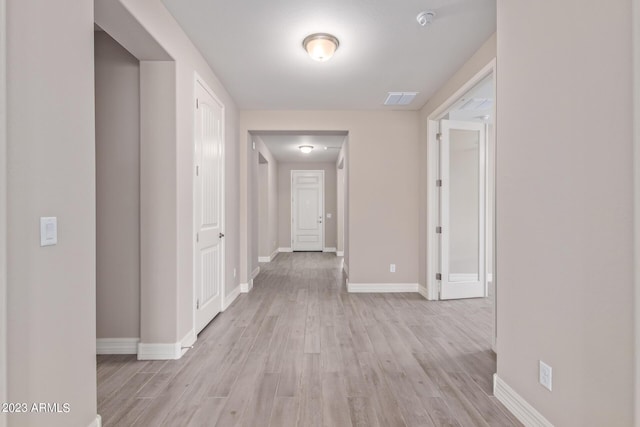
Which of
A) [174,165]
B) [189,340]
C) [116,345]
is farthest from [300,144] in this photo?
[116,345]

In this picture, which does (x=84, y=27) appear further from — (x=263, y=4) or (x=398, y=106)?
(x=398, y=106)

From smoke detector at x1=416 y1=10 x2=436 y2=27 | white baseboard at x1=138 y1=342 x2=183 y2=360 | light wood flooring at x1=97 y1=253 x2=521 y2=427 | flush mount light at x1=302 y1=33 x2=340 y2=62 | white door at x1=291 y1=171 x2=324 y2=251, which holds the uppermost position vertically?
smoke detector at x1=416 y1=10 x2=436 y2=27

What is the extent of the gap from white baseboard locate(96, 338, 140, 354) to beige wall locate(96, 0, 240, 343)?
23 cm

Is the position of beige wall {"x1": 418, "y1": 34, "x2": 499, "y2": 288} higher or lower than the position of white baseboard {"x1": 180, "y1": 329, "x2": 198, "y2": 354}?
higher

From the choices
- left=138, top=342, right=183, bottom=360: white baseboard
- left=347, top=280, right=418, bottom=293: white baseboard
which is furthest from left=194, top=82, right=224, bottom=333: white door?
left=347, top=280, right=418, bottom=293: white baseboard

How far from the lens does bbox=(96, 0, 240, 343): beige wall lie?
2.03m

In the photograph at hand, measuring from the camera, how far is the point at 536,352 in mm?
1566

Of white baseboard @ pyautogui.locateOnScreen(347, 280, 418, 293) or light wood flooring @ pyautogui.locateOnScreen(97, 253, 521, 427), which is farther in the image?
white baseboard @ pyautogui.locateOnScreen(347, 280, 418, 293)

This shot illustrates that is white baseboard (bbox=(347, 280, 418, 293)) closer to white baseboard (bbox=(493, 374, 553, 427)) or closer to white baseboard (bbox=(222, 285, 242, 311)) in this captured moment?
white baseboard (bbox=(222, 285, 242, 311))

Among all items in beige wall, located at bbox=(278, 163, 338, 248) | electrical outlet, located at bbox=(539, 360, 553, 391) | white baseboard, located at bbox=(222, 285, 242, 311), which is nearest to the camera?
electrical outlet, located at bbox=(539, 360, 553, 391)

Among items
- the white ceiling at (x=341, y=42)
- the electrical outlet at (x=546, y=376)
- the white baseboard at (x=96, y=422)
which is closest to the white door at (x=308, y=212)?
the white ceiling at (x=341, y=42)

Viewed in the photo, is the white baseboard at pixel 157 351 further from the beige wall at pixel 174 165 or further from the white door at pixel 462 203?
the white door at pixel 462 203

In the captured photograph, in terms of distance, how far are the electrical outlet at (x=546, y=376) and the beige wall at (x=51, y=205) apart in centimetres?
217

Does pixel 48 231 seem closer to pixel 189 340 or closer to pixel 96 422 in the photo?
pixel 96 422
